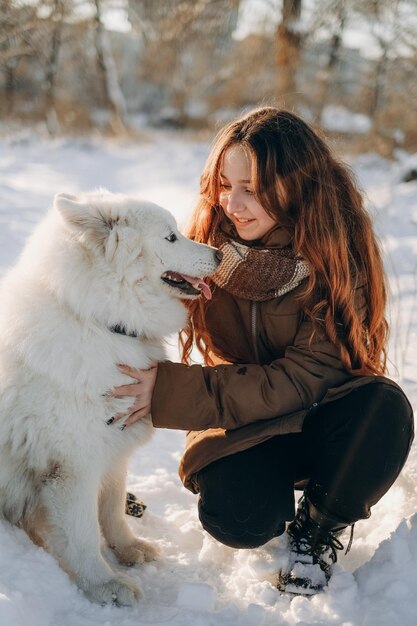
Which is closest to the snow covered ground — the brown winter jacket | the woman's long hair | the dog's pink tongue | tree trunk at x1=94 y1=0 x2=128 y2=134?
the brown winter jacket

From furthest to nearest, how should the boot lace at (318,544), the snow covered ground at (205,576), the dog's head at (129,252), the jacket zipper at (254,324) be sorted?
the jacket zipper at (254,324)
the boot lace at (318,544)
the dog's head at (129,252)
the snow covered ground at (205,576)

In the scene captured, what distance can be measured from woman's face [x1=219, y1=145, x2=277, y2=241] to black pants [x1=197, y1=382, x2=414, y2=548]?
0.71 m

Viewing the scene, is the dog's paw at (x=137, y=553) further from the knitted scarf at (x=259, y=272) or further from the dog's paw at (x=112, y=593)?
the knitted scarf at (x=259, y=272)

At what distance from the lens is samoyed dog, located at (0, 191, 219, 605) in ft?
6.39

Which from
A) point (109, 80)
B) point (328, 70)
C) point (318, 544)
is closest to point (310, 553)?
point (318, 544)

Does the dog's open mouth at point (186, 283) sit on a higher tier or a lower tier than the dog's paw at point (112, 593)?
higher

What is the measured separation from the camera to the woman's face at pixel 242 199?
2195 mm

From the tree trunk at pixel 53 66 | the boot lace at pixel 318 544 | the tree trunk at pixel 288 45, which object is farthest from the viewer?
the tree trunk at pixel 53 66

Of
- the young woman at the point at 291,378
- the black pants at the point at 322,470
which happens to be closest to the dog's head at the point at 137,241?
the young woman at the point at 291,378

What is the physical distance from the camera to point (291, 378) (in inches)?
81.9

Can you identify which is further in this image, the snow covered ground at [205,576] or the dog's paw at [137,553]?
the dog's paw at [137,553]

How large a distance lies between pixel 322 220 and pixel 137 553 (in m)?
1.46

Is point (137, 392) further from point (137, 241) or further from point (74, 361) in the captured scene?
point (137, 241)

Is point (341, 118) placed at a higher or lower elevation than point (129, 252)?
lower
